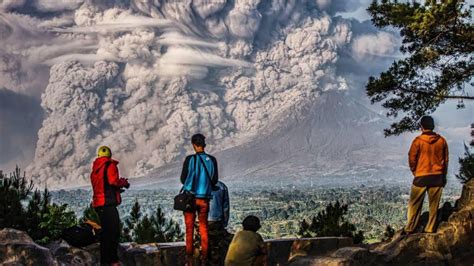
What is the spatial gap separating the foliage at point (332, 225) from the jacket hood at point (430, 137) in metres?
5.28

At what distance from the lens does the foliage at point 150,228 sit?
15.5 meters

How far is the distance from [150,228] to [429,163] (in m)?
7.45

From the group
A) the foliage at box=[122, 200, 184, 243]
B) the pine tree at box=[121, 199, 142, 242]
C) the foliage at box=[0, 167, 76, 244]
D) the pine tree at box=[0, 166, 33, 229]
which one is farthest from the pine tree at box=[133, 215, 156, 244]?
the pine tree at box=[0, 166, 33, 229]

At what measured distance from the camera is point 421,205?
1077 cm

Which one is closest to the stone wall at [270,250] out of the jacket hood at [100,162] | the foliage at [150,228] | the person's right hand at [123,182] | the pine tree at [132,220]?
the person's right hand at [123,182]

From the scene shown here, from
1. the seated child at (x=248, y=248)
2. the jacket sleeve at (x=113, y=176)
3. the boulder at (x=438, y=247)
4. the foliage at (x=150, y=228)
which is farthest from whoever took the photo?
the foliage at (x=150, y=228)

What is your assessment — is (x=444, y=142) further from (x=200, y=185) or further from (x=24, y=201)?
(x=24, y=201)

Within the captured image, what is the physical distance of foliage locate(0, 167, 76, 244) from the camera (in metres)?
11.9

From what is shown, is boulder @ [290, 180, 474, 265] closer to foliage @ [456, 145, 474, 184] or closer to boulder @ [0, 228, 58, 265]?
boulder @ [0, 228, 58, 265]

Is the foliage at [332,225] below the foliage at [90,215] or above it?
below

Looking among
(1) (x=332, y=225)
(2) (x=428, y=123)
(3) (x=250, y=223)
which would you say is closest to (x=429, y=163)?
(2) (x=428, y=123)

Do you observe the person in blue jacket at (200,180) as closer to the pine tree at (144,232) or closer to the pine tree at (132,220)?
the pine tree at (144,232)

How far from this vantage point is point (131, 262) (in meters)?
9.57

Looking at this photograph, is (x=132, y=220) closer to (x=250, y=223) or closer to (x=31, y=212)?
(x=31, y=212)
